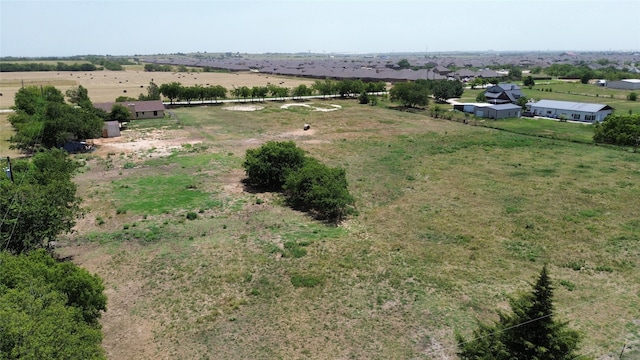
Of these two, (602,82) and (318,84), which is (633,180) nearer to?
(318,84)

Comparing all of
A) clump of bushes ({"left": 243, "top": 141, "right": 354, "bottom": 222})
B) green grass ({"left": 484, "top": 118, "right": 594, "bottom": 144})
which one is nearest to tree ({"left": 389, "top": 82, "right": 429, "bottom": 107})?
green grass ({"left": 484, "top": 118, "right": 594, "bottom": 144})

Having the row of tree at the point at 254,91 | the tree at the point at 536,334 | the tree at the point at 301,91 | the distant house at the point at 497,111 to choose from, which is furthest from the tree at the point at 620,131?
the tree at the point at 301,91

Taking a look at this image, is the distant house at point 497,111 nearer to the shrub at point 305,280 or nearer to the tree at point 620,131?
the tree at point 620,131

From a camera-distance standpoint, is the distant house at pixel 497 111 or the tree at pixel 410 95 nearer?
the distant house at pixel 497 111

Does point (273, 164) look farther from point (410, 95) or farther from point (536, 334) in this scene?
point (410, 95)

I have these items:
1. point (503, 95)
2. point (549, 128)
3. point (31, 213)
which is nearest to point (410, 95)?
point (503, 95)

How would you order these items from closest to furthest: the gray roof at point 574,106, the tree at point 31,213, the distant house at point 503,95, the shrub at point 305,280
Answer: the tree at point 31,213 → the shrub at point 305,280 → the gray roof at point 574,106 → the distant house at point 503,95

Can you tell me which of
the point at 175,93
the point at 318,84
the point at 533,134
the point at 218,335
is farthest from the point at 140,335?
the point at 318,84
